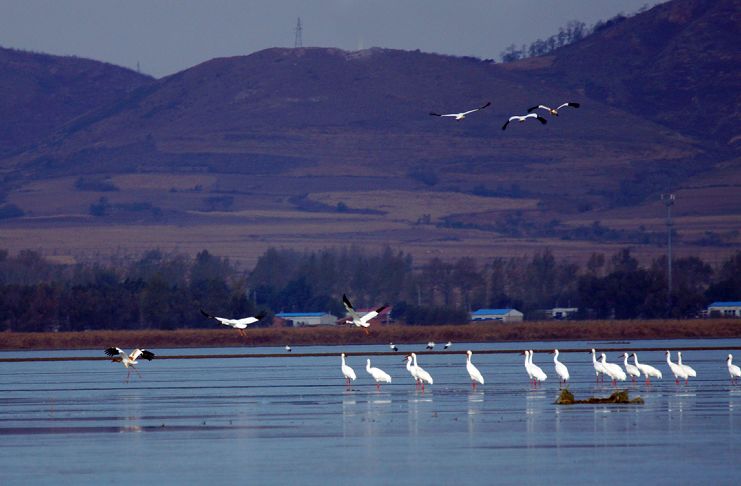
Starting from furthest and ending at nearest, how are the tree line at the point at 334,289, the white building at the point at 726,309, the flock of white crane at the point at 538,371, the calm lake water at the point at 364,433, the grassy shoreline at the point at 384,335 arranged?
A: the white building at the point at 726,309, the tree line at the point at 334,289, the grassy shoreline at the point at 384,335, the flock of white crane at the point at 538,371, the calm lake water at the point at 364,433

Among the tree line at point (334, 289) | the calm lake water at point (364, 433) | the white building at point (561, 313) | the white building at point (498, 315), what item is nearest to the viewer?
the calm lake water at point (364, 433)

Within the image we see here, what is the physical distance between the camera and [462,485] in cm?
2139

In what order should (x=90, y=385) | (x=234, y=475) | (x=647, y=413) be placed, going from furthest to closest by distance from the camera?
(x=90, y=385) < (x=647, y=413) < (x=234, y=475)

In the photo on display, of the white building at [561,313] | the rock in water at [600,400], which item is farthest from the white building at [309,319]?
the rock in water at [600,400]

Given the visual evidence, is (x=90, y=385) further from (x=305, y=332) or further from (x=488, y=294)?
(x=488, y=294)

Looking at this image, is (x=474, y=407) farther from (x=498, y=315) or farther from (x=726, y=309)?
(x=498, y=315)

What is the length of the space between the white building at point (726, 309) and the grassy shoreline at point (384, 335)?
77.3ft

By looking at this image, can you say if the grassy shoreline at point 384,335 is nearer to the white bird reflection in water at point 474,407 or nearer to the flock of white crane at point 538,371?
the flock of white crane at point 538,371

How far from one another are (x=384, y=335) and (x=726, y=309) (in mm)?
36860

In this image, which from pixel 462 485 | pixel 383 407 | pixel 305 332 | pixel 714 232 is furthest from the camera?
pixel 714 232

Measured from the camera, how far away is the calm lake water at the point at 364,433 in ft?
74.7

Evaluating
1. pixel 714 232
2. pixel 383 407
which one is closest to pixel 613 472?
pixel 383 407

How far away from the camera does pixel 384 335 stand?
3647 inches

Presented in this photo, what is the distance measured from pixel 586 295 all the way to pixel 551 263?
115 feet
